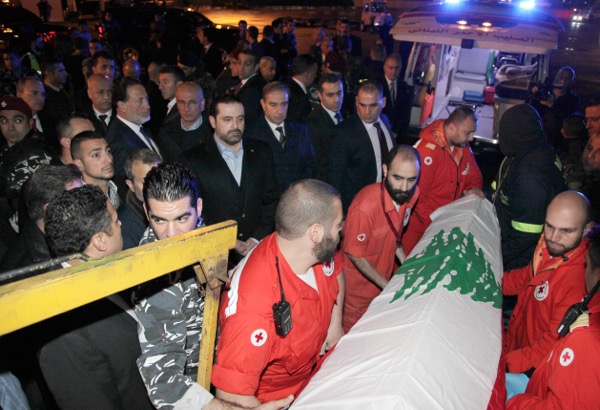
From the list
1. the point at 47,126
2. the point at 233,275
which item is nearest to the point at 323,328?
the point at 233,275

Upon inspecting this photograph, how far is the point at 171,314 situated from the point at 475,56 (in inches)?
376

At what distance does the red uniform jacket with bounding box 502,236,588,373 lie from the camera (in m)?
2.60

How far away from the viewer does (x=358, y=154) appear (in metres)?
4.72

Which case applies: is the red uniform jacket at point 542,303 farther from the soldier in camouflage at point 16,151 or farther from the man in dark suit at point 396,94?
the man in dark suit at point 396,94

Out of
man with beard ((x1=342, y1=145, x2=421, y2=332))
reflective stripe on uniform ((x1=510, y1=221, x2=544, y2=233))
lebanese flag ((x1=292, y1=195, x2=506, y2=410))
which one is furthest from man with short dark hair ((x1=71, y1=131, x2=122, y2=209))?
reflective stripe on uniform ((x1=510, y1=221, x2=544, y2=233))

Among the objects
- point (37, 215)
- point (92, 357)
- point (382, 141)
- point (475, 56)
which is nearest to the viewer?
point (92, 357)

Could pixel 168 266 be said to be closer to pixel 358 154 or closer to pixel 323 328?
pixel 323 328

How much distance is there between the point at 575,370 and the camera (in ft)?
6.47

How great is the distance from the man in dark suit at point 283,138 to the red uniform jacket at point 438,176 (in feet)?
4.11

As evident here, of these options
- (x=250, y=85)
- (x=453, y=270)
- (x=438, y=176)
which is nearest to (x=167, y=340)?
(x=453, y=270)

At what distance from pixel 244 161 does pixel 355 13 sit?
27.4 metres

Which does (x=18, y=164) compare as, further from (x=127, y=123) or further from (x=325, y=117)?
(x=325, y=117)

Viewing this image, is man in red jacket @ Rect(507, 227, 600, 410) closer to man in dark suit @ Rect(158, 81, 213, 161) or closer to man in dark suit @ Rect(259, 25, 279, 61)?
man in dark suit @ Rect(158, 81, 213, 161)

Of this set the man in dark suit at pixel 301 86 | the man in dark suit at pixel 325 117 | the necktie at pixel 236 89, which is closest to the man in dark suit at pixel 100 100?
the necktie at pixel 236 89
